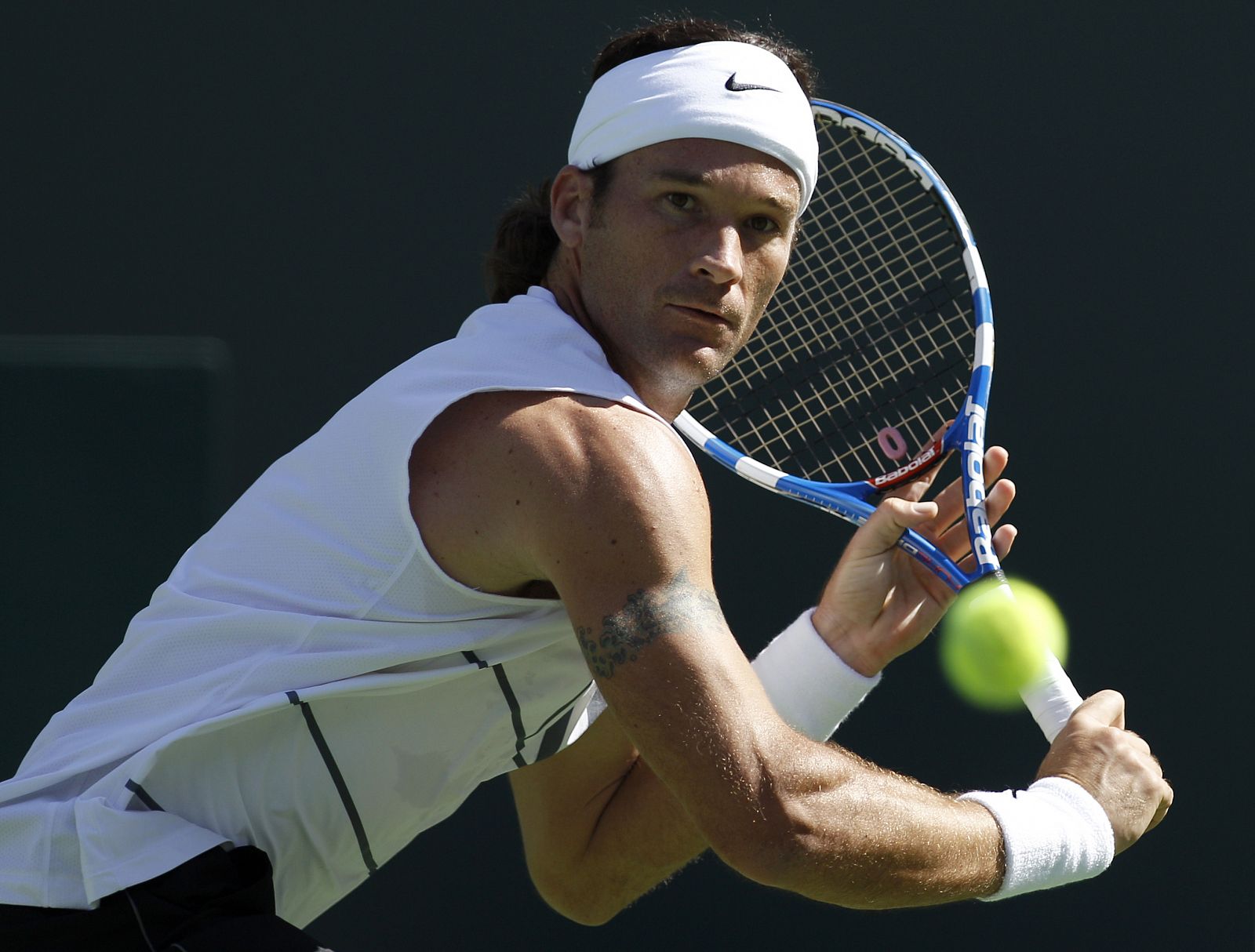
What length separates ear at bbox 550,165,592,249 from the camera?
1.82 meters

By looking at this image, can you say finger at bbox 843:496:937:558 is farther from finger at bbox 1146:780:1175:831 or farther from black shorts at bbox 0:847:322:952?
black shorts at bbox 0:847:322:952

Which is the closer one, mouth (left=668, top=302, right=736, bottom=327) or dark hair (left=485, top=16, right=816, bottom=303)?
mouth (left=668, top=302, right=736, bottom=327)

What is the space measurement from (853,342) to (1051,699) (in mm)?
944

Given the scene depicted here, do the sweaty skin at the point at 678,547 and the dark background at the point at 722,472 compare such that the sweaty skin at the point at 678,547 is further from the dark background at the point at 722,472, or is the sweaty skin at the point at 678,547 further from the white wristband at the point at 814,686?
the dark background at the point at 722,472

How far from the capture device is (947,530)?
207 centimetres

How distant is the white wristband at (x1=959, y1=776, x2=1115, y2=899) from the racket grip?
0.67ft

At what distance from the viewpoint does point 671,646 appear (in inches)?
51.7

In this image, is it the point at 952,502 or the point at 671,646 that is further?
the point at 952,502

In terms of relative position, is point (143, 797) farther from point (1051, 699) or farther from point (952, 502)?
point (952, 502)

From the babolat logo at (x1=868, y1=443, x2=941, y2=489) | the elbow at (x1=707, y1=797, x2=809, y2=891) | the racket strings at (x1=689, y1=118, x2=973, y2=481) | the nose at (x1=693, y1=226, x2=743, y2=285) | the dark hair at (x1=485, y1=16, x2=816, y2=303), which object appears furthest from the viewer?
the racket strings at (x1=689, y1=118, x2=973, y2=481)

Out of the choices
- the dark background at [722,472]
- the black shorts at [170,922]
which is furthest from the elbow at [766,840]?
the dark background at [722,472]

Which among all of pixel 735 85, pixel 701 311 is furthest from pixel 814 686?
pixel 735 85

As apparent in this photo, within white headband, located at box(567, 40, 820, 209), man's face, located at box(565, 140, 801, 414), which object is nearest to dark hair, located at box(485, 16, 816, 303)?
white headband, located at box(567, 40, 820, 209)

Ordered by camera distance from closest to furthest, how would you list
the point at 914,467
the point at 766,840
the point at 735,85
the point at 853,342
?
the point at 766,840, the point at 735,85, the point at 914,467, the point at 853,342
